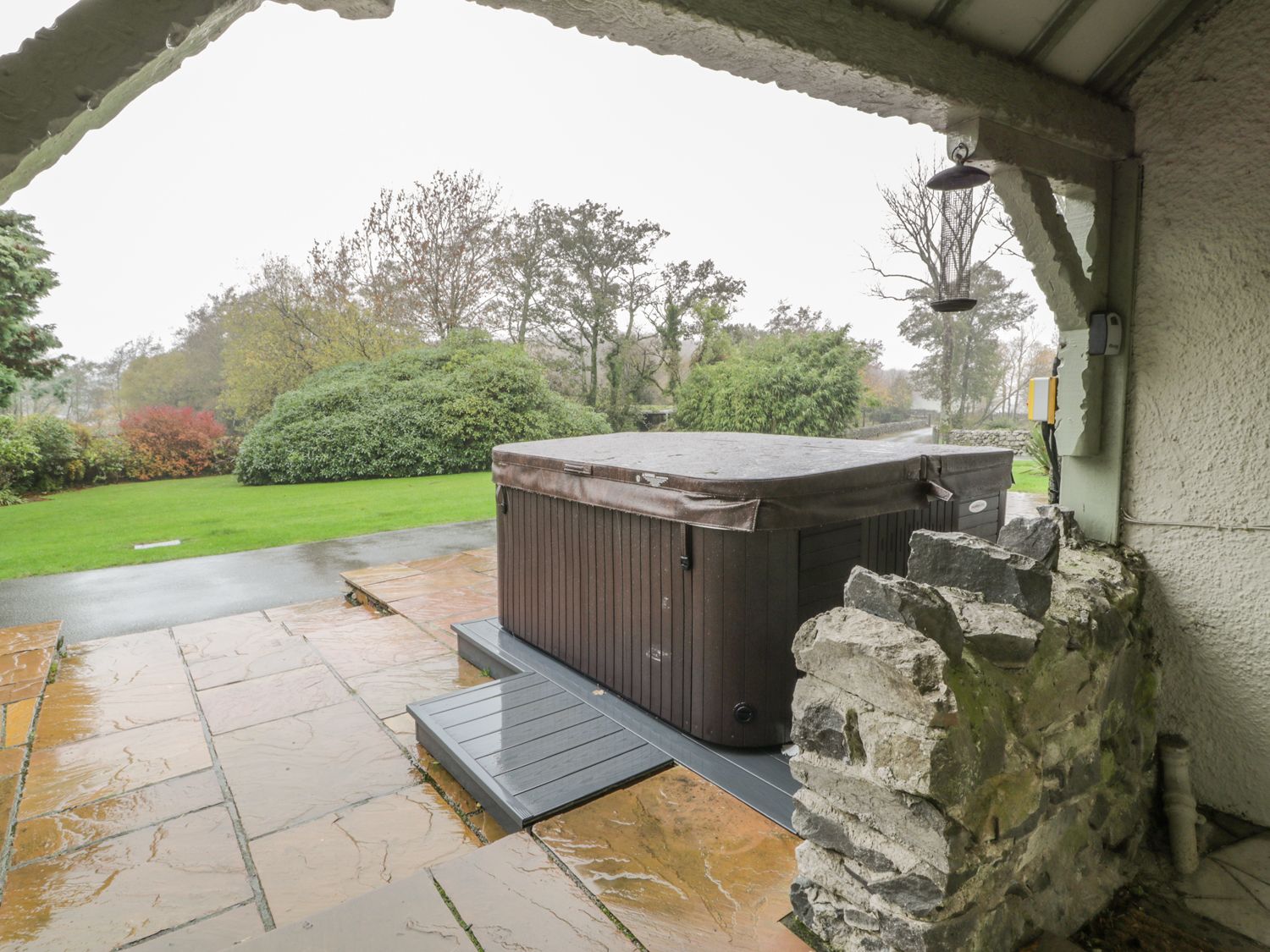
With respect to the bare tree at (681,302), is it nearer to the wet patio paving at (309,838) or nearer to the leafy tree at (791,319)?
the leafy tree at (791,319)

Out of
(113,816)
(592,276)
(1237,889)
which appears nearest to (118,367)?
(592,276)

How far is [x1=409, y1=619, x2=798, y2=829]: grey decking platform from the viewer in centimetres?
200

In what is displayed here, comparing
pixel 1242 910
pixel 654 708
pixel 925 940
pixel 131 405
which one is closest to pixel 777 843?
pixel 925 940

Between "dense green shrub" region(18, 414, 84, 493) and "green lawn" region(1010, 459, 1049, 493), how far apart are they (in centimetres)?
1203

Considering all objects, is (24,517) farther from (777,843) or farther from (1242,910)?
(1242,910)

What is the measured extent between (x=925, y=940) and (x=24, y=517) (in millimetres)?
9275

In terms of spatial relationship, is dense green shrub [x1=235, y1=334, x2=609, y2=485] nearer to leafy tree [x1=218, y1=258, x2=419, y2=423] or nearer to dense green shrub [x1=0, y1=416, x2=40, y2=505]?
leafy tree [x1=218, y1=258, x2=419, y2=423]

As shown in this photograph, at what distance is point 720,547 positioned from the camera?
2152mm

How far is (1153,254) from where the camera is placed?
2.28 meters

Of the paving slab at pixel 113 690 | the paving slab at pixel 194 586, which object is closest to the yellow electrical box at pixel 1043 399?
the paving slab at pixel 113 690

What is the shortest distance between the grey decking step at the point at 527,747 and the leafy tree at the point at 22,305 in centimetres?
823

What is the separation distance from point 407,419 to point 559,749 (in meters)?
9.30

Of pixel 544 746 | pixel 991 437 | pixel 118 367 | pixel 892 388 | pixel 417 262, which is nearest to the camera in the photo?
pixel 544 746

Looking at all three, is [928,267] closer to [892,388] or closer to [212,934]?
[212,934]
